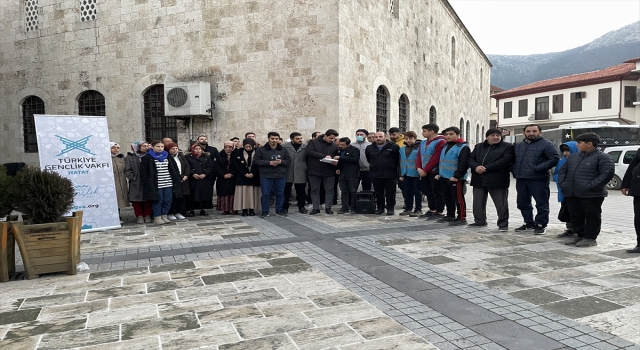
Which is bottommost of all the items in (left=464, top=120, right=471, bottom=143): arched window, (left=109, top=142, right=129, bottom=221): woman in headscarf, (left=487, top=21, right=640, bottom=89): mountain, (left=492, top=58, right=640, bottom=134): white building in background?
(left=109, top=142, right=129, bottom=221): woman in headscarf

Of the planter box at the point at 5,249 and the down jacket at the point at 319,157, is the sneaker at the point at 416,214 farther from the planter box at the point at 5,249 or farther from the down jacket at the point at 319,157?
the planter box at the point at 5,249

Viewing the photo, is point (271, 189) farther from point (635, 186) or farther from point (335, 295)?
point (635, 186)

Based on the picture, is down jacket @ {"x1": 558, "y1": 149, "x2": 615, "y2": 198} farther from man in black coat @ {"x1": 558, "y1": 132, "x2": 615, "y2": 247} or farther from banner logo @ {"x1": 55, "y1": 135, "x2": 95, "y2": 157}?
banner logo @ {"x1": 55, "y1": 135, "x2": 95, "y2": 157}

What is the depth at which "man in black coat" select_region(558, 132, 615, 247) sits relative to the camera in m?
5.96

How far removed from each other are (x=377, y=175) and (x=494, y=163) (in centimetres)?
245

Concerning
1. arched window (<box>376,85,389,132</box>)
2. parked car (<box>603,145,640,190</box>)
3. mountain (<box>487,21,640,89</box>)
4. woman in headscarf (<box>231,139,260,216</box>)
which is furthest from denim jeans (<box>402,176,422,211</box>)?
mountain (<box>487,21,640,89</box>)

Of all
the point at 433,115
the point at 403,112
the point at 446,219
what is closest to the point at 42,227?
the point at 446,219

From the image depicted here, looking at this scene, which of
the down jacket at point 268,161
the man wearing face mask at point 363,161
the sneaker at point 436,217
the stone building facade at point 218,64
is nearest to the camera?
the sneaker at point 436,217

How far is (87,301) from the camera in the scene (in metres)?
4.10

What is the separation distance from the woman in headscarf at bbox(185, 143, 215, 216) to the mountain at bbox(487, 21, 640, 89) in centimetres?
11558

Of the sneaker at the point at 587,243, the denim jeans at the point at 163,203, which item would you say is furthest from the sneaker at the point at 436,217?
the denim jeans at the point at 163,203

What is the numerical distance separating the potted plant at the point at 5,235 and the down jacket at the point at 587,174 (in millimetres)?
6949

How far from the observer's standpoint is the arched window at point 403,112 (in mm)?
15820

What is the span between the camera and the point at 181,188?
8.77 metres
